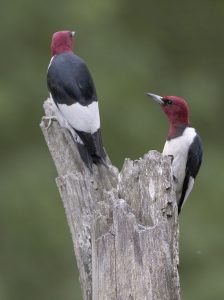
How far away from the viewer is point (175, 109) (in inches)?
354

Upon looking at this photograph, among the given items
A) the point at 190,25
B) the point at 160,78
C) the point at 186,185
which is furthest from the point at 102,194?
the point at 190,25

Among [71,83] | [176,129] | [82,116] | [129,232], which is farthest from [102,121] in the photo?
[129,232]

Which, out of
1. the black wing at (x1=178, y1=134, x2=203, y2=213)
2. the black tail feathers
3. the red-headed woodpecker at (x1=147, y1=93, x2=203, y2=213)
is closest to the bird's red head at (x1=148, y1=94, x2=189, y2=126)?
the red-headed woodpecker at (x1=147, y1=93, x2=203, y2=213)

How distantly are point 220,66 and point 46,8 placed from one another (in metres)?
2.25

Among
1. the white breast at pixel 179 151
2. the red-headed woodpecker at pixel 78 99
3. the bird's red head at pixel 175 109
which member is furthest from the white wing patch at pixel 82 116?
the white breast at pixel 179 151

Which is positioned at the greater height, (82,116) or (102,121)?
(82,116)

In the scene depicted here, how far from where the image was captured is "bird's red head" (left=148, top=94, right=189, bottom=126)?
29.4 ft

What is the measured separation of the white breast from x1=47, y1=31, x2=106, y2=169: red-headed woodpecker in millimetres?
597

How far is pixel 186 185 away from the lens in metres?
9.05

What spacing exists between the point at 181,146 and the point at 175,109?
248mm

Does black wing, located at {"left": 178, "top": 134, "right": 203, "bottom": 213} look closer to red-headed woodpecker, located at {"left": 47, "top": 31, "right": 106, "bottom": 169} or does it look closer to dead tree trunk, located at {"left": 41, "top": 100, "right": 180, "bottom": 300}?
red-headed woodpecker, located at {"left": 47, "top": 31, "right": 106, "bottom": 169}

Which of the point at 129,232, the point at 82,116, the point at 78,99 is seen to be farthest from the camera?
the point at 78,99

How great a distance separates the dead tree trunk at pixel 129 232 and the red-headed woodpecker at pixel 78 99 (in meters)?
0.64

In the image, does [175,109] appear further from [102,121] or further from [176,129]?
[102,121]
